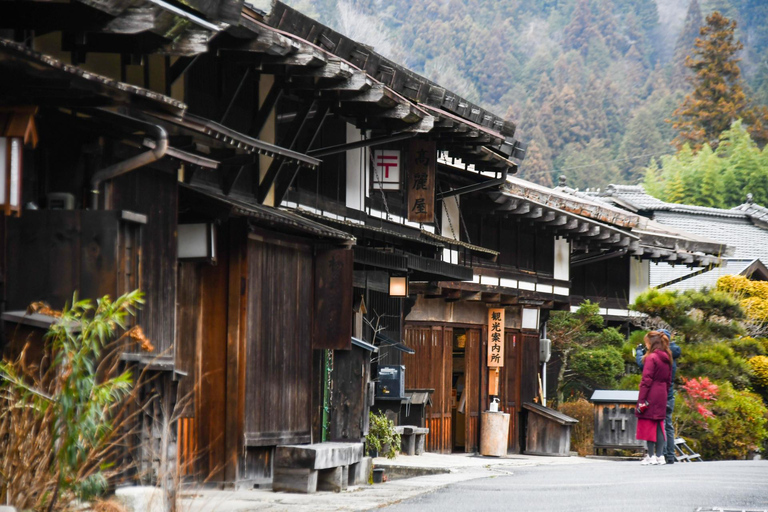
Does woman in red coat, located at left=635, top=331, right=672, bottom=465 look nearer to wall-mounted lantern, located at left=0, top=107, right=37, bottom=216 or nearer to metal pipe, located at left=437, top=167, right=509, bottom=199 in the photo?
metal pipe, located at left=437, top=167, right=509, bottom=199

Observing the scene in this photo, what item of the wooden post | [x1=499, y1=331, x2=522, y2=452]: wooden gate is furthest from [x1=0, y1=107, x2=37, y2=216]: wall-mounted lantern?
[x1=499, y1=331, x2=522, y2=452]: wooden gate

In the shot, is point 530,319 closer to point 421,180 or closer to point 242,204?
point 421,180

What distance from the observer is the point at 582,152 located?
299 feet

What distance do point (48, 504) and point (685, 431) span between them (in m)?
18.8

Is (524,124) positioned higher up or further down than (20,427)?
higher up

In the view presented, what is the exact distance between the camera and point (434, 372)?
23.3m

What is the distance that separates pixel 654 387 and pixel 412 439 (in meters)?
5.44

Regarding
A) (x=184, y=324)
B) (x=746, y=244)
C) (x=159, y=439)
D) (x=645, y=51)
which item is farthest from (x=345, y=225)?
(x=645, y=51)

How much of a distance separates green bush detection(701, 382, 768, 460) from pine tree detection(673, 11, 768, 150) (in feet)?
170

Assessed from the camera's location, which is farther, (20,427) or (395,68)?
(395,68)

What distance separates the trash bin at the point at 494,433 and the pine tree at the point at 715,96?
53.4 metres

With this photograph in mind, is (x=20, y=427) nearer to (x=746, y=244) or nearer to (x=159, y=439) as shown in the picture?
(x=159, y=439)

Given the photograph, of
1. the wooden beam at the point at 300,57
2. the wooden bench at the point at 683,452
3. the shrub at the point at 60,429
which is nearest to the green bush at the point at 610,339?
the wooden bench at the point at 683,452

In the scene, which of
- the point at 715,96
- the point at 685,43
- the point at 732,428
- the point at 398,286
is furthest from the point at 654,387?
the point at 685,43
